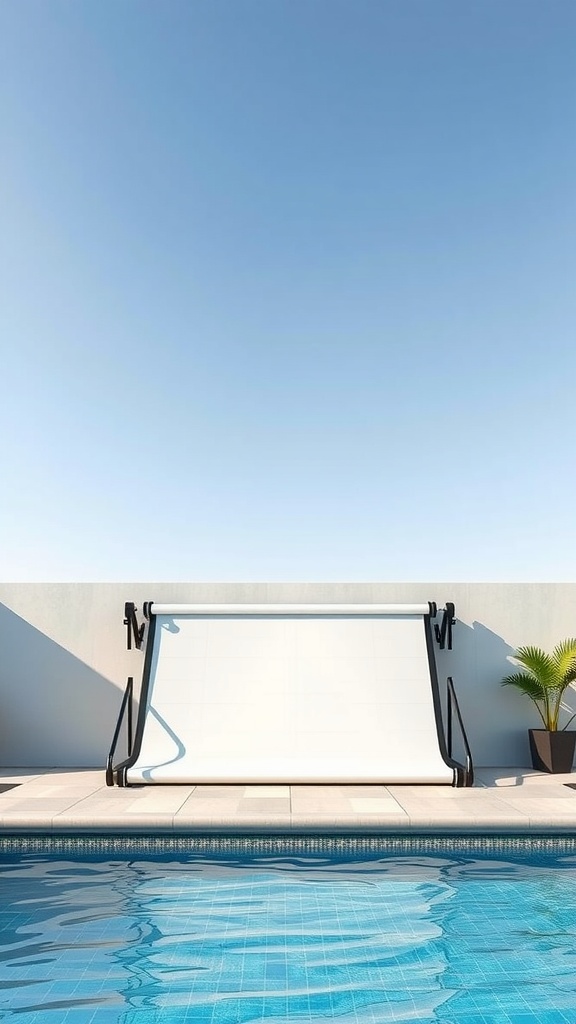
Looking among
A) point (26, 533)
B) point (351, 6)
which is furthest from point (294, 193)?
point (26, 533)

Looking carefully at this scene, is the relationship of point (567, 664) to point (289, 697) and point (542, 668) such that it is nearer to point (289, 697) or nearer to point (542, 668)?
point (542, 668)

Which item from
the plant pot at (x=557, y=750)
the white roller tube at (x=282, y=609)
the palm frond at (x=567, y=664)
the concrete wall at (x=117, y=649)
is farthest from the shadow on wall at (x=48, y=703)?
the palm frond at (x=567, y=664)

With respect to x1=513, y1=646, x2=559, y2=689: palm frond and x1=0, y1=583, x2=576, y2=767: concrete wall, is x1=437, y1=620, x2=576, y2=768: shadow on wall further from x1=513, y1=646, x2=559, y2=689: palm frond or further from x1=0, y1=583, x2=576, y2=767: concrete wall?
A: x1=513, y1=646, x2=559, y2=689: palm frond

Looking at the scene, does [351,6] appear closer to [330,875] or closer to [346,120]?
[346,120]

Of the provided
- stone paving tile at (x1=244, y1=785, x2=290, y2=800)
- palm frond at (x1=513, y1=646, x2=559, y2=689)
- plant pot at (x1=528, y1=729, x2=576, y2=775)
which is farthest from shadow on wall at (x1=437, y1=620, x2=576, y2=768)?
stone paving tile at (x1=244, y1=785, x2=290, y2=800)

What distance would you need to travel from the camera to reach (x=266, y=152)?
12.0m

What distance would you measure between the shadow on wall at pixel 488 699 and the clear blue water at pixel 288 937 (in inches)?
137

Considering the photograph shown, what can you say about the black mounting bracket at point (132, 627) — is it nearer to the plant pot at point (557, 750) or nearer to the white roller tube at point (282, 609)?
the white roller tube at point (282, 609)

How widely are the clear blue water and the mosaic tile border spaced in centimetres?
4

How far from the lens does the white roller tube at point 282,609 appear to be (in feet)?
28.2

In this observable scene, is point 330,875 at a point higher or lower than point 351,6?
→ lower

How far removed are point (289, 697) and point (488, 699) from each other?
2.51 metres

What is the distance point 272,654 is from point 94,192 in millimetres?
7480

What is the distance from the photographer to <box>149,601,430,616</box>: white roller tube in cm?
859
